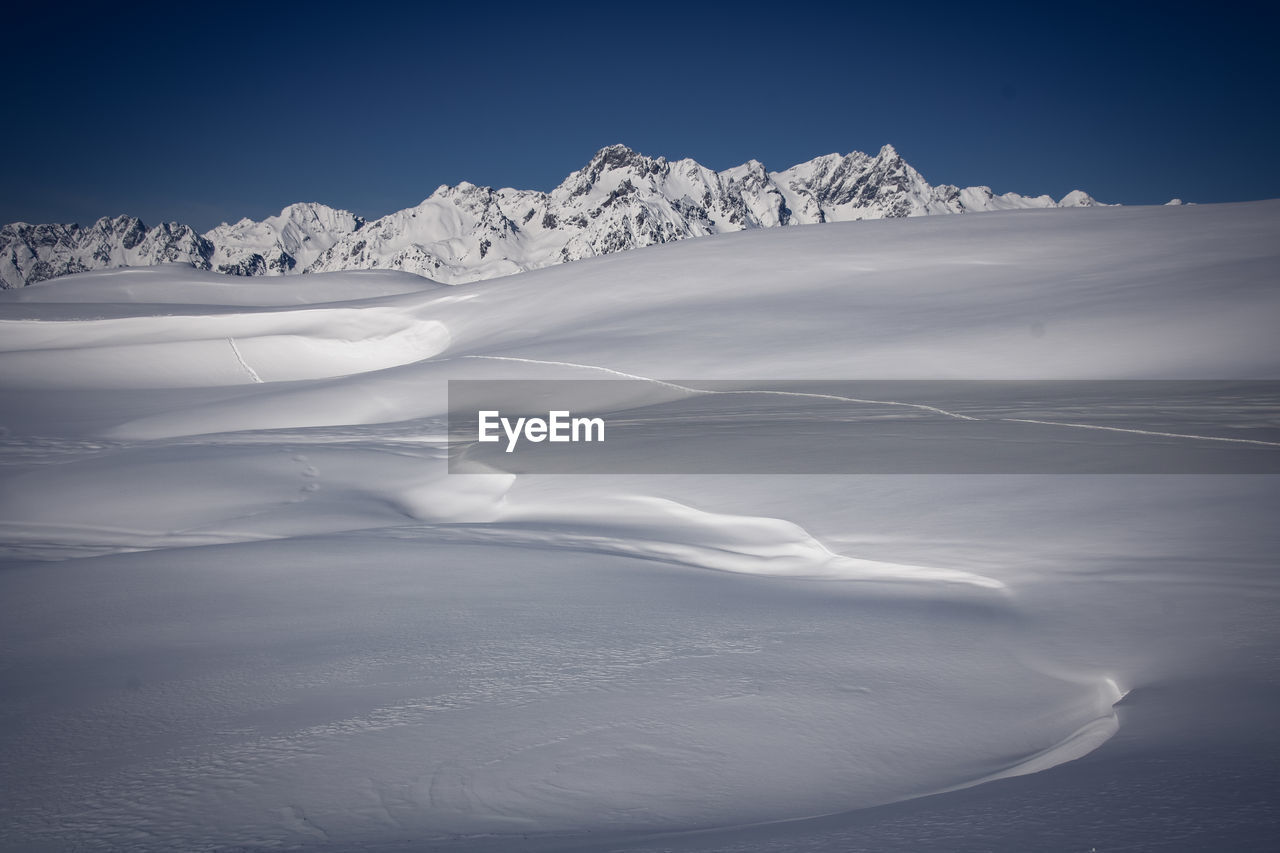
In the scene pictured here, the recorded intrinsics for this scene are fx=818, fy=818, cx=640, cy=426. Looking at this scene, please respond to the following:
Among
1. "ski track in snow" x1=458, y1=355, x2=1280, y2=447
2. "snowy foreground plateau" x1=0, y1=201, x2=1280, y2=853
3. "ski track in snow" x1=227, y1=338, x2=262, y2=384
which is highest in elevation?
"ski track in snow" x1=227, y1=338, x2=262, y2=384

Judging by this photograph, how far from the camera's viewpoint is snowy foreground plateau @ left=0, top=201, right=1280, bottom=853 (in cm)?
207

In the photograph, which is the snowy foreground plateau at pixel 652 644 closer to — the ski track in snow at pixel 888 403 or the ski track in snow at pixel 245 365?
the ski track in snow at pixel 888 403

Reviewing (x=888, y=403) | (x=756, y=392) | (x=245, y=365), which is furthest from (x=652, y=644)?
(x=245, y=365)

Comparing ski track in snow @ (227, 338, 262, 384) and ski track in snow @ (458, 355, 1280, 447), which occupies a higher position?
ski track in snow @ (227, 338, 262, 384)

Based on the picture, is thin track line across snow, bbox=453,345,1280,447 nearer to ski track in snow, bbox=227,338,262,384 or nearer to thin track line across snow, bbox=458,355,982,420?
thin track line across snow, bbox=458,355,982,420

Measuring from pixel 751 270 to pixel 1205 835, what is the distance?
13.7 meters

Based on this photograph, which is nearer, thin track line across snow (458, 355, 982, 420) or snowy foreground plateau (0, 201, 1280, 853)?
snowy foreground plateau (0, 201, 1280, 853)

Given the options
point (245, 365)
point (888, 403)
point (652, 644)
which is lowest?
point (652, 644)

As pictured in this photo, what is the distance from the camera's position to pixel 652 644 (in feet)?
10.4

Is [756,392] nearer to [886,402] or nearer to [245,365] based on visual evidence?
[886,402]

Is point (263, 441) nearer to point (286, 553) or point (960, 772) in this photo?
point (286, 553)

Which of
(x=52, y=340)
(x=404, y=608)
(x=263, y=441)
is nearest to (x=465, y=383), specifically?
(x=263, y=441)

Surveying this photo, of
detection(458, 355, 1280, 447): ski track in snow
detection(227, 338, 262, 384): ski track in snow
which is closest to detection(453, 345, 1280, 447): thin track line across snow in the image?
detection(458, 355, 1280, 447): ski track in snow

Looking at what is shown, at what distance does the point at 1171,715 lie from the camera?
8.19 feet
